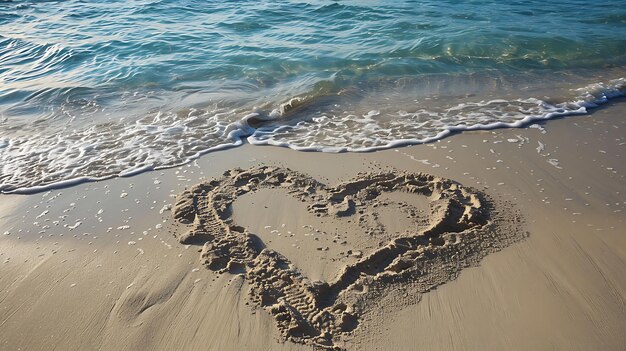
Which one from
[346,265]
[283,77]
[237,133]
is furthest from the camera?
[283,77]

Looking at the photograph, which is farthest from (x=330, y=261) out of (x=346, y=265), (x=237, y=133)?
(x=237, y=133)

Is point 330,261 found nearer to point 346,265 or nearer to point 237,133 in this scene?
point 346,265

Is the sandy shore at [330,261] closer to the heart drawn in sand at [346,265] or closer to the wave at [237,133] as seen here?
the heart drawn in sand at [346,265]

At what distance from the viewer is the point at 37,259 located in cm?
314

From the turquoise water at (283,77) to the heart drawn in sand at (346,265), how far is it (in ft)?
2.79

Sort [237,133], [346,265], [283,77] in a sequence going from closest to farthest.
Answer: [346,265]
[237,133]
[283,77]

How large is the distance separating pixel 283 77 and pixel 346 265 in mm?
4637

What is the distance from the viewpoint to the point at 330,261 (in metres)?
3.00

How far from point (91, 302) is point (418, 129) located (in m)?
3.67

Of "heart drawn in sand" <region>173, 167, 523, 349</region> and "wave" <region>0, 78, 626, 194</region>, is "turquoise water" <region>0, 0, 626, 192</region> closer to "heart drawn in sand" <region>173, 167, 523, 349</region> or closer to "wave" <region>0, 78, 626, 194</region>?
"wave" <region>0, 78, 626, 194</region>

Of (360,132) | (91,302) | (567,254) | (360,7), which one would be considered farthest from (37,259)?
(360,7)

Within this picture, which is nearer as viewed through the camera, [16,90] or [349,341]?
[349,341]

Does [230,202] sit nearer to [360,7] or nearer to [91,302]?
[91,302]

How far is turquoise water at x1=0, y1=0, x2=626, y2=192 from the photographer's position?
→ 4.92 metres
